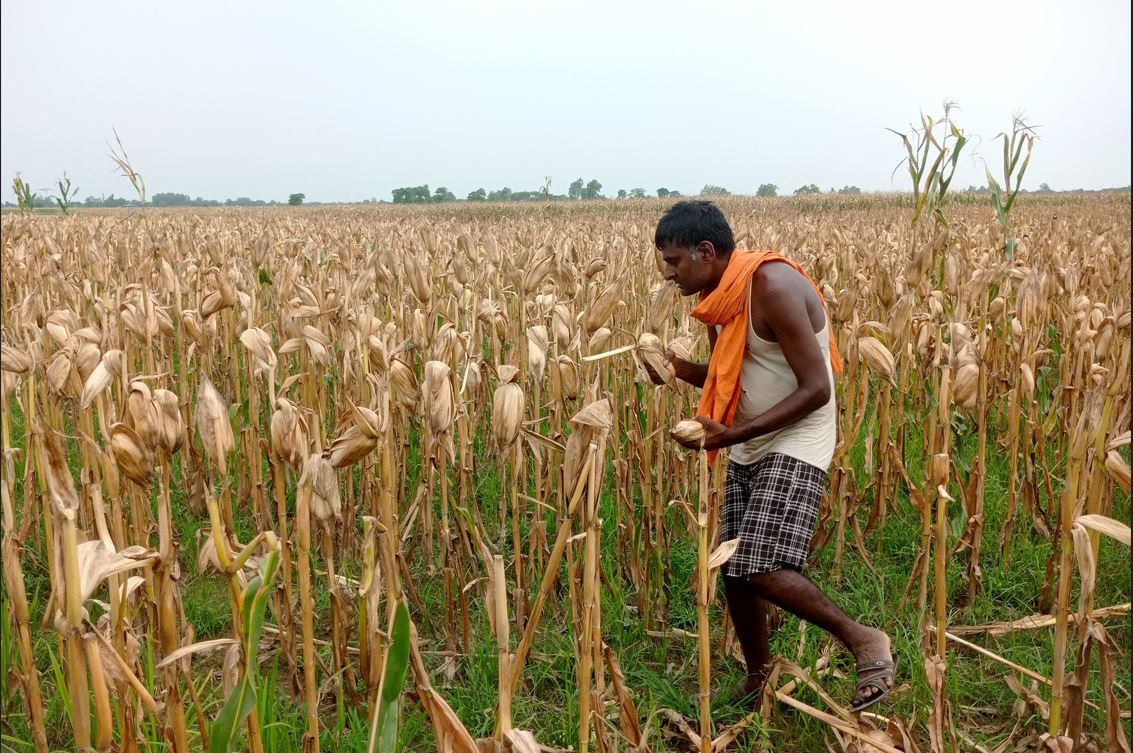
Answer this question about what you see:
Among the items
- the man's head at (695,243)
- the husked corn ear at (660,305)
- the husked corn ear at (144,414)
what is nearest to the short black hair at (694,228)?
the man's head at (695,243)

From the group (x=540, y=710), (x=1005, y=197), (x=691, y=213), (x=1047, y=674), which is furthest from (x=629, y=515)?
(x=1005, y=197)

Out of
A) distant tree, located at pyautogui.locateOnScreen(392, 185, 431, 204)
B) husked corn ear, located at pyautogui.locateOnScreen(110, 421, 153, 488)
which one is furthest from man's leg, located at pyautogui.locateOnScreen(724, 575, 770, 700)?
distant tree, located at pyautogui.locateOnScreen(392, 185, 431, 204)

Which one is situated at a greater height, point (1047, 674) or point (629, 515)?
point (629, 515)

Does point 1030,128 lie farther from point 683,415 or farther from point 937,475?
point 937,475

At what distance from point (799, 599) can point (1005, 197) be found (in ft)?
8.12

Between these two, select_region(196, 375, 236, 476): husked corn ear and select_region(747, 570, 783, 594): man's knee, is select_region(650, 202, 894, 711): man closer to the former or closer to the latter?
select_region(747, 570, 783, 594): man's knee

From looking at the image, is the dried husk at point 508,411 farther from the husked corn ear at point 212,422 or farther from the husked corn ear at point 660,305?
the husked corn ear at point 660,305

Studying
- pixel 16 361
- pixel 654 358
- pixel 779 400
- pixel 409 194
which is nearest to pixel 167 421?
pixel 16 361

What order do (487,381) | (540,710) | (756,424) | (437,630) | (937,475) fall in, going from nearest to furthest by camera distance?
(937,475) < (756,424) < (540,710) < (437,630) < (487,381)

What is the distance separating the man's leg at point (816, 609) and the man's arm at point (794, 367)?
16.2 inches

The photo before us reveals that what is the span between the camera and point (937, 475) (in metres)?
2.18

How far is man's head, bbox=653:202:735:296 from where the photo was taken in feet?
8.49

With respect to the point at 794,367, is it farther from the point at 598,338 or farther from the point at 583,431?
the point at 583,431

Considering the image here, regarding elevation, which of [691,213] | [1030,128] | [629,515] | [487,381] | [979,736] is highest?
[1030,128]
